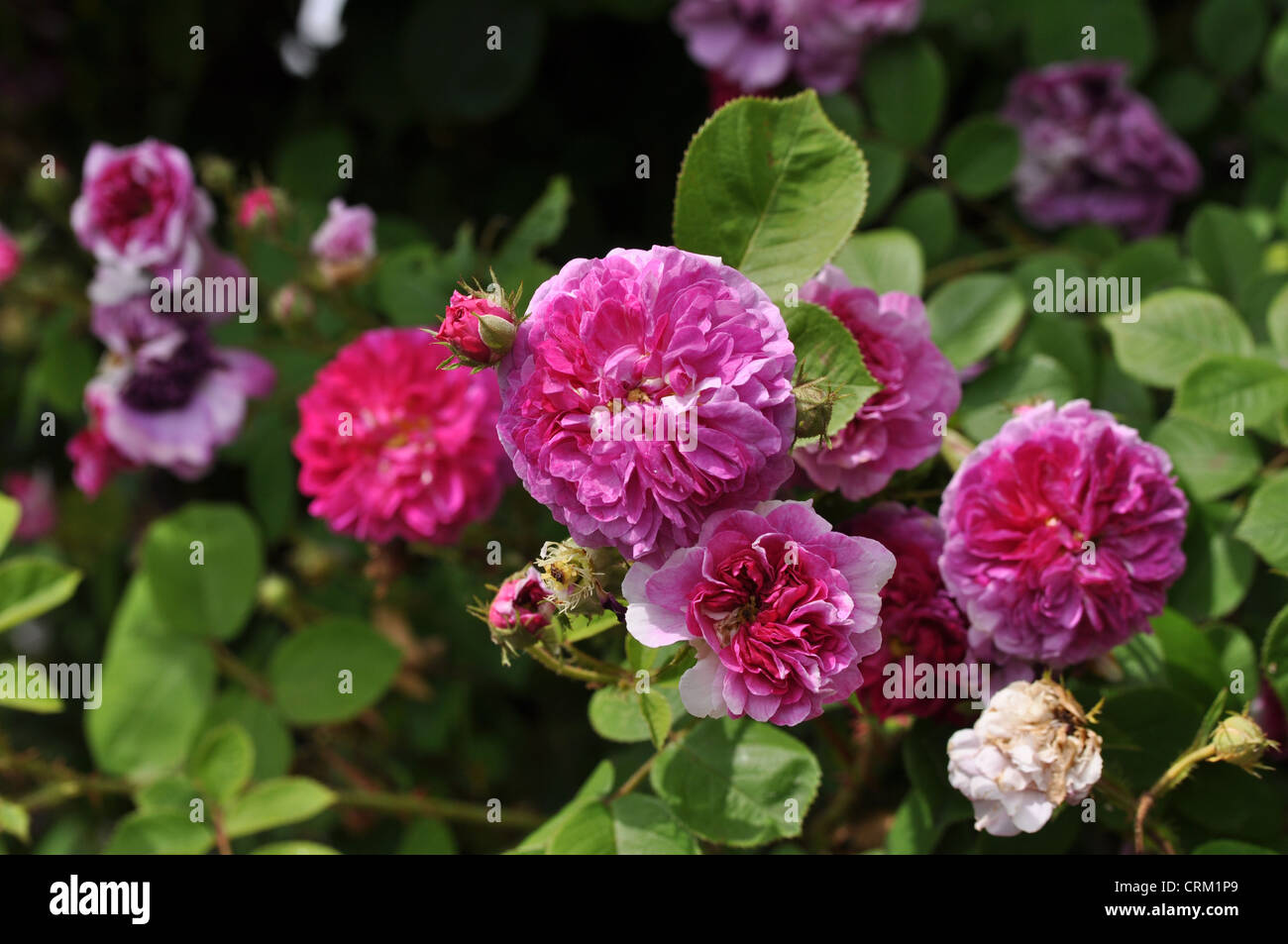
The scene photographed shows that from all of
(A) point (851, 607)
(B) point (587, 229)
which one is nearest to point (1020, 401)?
(A) point (851, 607)

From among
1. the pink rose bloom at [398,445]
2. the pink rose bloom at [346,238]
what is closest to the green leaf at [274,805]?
the pink rose bloom at [398,445]

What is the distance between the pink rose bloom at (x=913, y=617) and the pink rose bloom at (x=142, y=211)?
92 centimetres

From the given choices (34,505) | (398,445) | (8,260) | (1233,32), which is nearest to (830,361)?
(398,445)

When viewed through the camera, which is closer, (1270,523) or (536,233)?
(1270,523)

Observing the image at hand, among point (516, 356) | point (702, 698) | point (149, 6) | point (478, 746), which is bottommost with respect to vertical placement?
point (478, 746)

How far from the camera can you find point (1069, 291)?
1226mm

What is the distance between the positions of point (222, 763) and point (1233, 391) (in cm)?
112

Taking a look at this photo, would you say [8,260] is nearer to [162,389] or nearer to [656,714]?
[162,389]

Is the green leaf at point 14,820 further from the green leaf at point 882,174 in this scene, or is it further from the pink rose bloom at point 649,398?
the green leaf at point 882,174

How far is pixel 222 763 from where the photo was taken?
3.87 ft

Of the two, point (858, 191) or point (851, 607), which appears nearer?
point (851, 607)

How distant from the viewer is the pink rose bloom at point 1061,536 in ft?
2.68

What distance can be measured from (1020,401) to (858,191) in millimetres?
315

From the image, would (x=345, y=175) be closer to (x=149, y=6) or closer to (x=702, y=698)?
(x=149, y=6)
